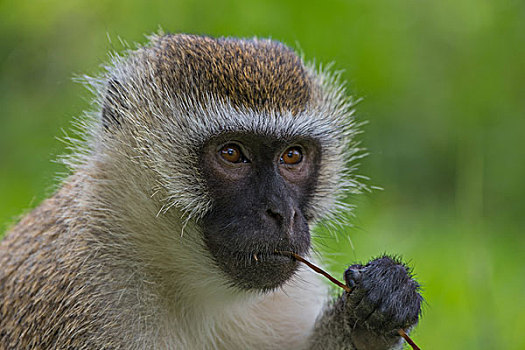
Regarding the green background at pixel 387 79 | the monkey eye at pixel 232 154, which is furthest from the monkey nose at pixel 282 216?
the green background at pixel 387 79

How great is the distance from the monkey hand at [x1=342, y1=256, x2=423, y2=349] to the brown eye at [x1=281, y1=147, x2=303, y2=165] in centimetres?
58

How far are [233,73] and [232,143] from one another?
35 cm

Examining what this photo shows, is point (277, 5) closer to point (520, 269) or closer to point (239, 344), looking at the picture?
point (520, 269)

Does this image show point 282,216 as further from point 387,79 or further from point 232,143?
point 387,79

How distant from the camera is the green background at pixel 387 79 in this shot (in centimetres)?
739

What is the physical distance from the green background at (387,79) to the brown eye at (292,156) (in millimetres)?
3166

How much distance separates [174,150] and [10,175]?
446cm

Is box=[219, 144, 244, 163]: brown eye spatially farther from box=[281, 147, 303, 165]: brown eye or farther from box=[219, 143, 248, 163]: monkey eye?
box=[281, 147, 303, 165]: brown eye

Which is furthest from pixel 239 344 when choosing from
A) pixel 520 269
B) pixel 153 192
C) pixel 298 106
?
pixel 520 269

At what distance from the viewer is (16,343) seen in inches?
142

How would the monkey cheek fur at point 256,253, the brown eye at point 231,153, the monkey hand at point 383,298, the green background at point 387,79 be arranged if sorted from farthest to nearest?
the green background at point 387,79, the brown eye at point 231,153, the monkey hand at point 383,298, the monkey cheek fur at point 256,253

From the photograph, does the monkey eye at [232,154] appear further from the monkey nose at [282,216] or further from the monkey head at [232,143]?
the monkey nose at [282,216]

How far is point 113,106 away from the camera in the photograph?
3785mm

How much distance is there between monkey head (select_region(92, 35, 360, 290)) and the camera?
10.8ft
